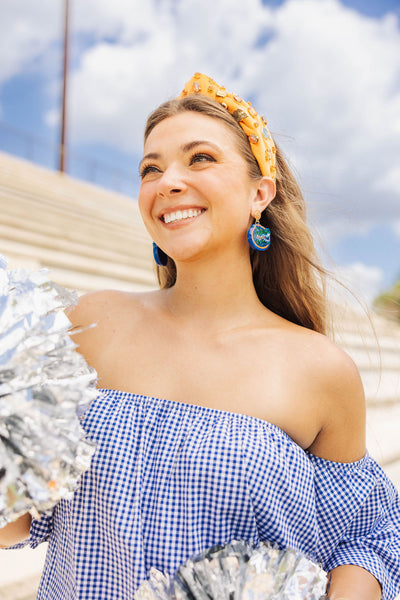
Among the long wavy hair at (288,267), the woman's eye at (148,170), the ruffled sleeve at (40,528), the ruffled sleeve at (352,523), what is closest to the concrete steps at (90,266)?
the long wavy hair at (288,267)

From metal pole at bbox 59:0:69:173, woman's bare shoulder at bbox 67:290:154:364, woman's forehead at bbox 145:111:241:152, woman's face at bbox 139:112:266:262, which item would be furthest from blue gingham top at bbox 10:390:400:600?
metal pole at bbox 59:0:69:173

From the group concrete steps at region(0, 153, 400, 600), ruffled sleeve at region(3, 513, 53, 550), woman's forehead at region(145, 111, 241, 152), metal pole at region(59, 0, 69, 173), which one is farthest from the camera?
metal pole at region(59, 0, 69, 173)

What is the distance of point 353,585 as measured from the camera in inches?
39.7

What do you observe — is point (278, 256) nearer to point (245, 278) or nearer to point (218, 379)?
point (245, 278)

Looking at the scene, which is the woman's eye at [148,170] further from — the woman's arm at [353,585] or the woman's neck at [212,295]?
the woman's arm at [353,585]

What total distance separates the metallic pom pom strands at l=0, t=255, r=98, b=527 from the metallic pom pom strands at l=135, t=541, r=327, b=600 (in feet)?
0.86

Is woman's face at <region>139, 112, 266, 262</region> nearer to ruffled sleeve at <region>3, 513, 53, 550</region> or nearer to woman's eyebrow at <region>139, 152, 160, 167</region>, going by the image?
woman's eyebrow at <region>139, 152, 160, 167</region>

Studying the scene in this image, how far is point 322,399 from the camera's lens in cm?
111

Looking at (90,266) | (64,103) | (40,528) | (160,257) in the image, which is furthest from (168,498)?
(64,103)

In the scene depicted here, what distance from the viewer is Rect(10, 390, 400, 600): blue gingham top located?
922 millimetres

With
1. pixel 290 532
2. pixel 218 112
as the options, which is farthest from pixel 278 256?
pixel 290 532

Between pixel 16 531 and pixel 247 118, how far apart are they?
1.10 m

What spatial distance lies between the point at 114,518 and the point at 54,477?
278 millimetres

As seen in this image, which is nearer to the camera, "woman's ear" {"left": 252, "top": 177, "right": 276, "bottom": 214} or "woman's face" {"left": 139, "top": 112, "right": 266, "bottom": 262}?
"woman's face" {"left": 139, "top": 112, "right": 266, "bottom": 262}
